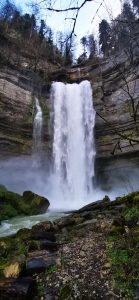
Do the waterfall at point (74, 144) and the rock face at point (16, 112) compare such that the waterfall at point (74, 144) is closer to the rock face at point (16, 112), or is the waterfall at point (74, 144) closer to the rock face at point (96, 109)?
the rock face at point (96, 109)

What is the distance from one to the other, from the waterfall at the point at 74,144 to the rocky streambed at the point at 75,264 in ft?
49.7

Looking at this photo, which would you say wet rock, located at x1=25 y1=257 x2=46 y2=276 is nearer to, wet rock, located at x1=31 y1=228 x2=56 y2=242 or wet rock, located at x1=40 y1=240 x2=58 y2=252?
wet rock, located at x1=40 y1=240 x2=58 y2=252

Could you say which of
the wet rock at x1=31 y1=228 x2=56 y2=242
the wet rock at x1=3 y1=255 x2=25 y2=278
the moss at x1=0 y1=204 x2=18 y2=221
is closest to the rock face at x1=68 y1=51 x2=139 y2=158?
the moss at x1=0 y1=204 x2=18 y2=221

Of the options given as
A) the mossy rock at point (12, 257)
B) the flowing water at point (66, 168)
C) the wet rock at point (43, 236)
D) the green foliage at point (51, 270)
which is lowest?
the green foliage at point (51, 270)

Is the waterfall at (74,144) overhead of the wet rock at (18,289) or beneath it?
overhead

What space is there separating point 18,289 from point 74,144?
64.9 ft

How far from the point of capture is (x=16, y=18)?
33375 millimetres

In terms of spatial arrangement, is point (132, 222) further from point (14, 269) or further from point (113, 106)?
point (113, 106)

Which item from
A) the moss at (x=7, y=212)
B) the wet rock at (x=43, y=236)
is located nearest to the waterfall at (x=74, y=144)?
the moss at (x=7, y=212)

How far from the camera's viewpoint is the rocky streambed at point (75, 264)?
14.4 ft

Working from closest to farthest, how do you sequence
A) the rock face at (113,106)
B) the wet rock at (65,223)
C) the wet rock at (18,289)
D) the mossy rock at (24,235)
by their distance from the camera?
the wet rock at (18,289) < the mossy rock at (24,235) < the wet rock at (65,223) < the rock face at (113,106)

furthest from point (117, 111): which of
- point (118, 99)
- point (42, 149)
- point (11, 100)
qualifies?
point (11, 100)

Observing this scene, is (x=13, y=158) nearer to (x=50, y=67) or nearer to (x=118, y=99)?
(x=118, y=99)

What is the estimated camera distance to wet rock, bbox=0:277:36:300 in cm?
429
